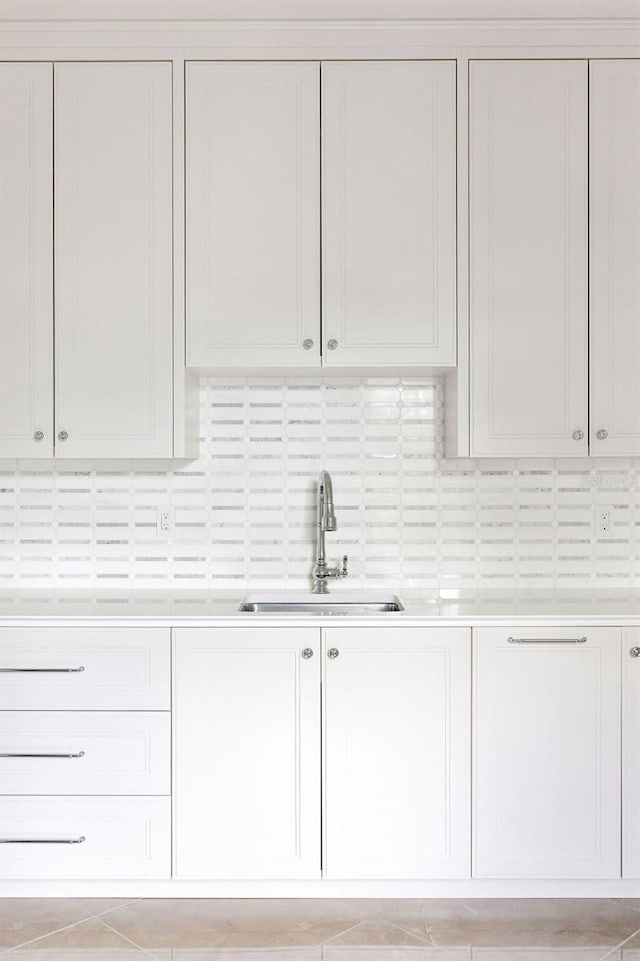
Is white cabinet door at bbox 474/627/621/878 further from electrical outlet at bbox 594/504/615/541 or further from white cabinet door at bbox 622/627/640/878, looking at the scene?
electrical outlet at bbox 594/504/615/541

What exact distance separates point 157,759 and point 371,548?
3.31 ft

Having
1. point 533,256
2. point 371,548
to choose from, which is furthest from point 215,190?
point 371,548

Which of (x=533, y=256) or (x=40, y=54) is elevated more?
(x=40, y=54)

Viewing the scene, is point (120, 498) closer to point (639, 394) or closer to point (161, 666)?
point (161, 666)

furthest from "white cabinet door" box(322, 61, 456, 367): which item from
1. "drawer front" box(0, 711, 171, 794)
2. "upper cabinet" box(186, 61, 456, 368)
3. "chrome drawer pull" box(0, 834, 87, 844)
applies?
"chrome drawer pull" box(0, 834, 87, 844)

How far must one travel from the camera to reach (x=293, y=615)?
2273 mm

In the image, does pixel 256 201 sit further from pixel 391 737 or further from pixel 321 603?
pixel 391 737

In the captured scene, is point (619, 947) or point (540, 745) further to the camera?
point (540, 745)

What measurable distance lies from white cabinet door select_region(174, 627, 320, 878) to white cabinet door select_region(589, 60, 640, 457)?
1183mm

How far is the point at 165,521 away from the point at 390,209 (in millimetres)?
1305

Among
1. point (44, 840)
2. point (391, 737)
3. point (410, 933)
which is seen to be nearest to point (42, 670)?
point (44, 840)

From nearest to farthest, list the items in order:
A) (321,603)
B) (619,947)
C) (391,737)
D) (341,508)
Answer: (619,947), (391,737), (321,603), (341,508)

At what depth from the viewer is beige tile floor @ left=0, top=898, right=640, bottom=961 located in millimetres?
2059

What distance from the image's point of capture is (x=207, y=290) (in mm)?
2457
